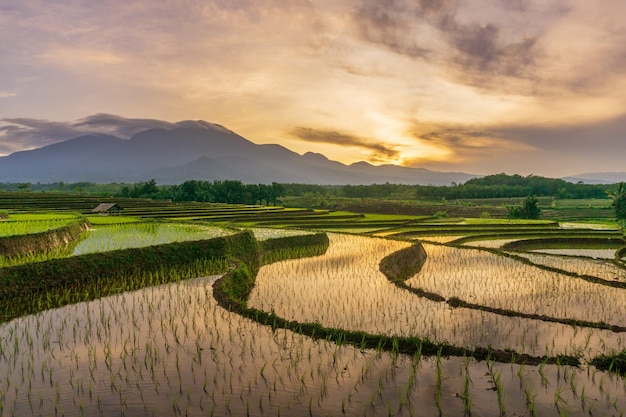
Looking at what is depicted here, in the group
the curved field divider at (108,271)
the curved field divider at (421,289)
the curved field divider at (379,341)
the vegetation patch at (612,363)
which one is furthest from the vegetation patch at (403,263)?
the vegetation patch at (612,363)

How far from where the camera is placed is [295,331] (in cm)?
874

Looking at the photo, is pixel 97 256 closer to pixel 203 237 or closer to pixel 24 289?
pixel 24 289

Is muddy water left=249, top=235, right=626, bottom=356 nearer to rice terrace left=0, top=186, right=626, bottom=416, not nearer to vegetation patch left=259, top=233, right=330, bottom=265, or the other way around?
rice terrace left=0, top=186, right=626, bottom=416

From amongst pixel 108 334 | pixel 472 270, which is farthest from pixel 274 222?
pixel 108 334

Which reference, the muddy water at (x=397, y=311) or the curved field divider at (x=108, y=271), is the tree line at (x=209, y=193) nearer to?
the curved field divider at (x=108, y=271)

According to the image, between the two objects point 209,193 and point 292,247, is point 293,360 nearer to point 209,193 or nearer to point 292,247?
point 292,247

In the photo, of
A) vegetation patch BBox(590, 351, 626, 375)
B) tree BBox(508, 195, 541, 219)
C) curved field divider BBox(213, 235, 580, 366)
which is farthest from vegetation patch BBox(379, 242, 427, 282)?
tree BBox(508, 195, 541, 219)

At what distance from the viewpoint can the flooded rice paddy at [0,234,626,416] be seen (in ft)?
19.4

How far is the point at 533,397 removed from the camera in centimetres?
607

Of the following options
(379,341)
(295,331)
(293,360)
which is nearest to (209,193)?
(295,331)

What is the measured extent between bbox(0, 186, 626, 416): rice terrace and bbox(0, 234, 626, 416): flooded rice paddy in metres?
0.03

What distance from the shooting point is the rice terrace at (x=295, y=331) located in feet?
19.9

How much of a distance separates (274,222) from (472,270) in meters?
17.8

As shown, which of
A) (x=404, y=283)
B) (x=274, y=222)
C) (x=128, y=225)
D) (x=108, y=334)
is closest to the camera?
(x=108, y=334)
